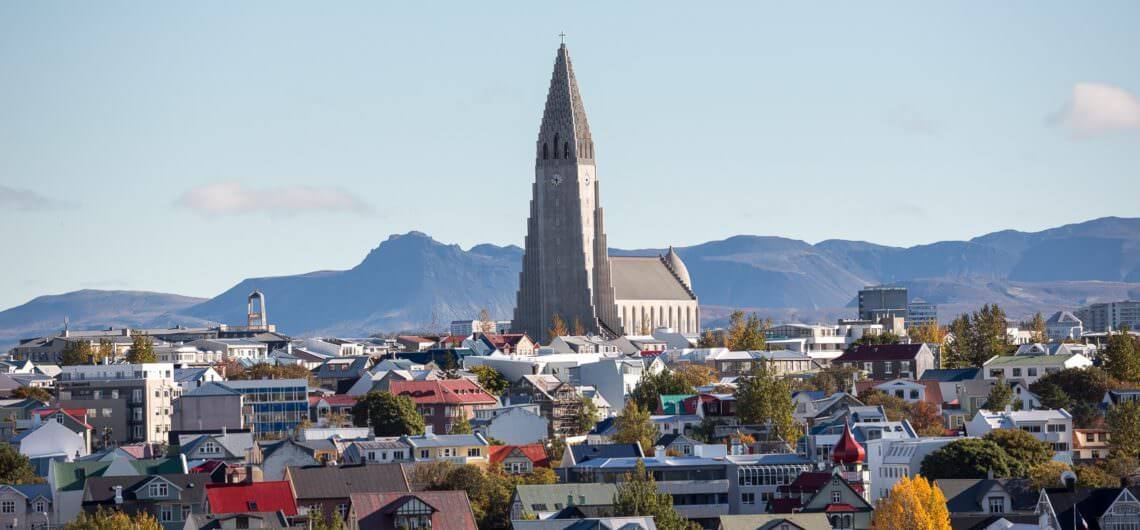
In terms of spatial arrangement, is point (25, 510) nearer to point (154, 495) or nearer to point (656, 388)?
point (154, 495)

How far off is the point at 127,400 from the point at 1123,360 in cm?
6488

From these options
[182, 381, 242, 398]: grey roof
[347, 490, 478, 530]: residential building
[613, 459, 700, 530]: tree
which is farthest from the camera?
[182, 381, 242, 398]: grey roof

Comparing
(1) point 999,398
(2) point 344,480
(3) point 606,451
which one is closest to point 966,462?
(3) point 606,451

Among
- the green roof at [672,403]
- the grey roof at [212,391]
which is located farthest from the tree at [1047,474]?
the grey roof at [212,391]

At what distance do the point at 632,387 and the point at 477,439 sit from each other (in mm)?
41625

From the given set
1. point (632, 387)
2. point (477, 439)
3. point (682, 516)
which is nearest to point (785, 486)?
point (682, 516)

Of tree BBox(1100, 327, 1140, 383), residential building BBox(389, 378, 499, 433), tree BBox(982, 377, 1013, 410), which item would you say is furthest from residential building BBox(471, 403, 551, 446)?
tree BBox(1100, 327, 1140, 383)

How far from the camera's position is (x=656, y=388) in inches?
6176

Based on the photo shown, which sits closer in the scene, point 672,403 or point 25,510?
point 25,510

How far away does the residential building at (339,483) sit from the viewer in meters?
103

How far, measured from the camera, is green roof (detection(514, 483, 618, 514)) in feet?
340

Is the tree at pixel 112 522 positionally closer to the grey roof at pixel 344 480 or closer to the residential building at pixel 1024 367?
the grey roof at pixel 344 480

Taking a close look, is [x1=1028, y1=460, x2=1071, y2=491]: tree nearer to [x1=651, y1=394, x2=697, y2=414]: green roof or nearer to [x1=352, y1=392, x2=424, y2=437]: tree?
[x1=651, y1=394, x2=697, y2=414]: green roof

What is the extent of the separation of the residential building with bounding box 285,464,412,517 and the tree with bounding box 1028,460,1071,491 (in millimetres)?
27273
